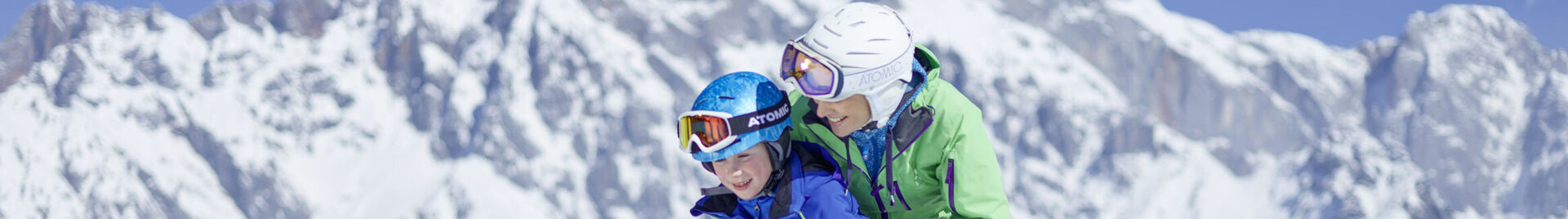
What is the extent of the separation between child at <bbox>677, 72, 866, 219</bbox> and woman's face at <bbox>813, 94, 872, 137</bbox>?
0.22m

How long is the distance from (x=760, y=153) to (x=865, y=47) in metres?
0.87

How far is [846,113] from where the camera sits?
819 cm

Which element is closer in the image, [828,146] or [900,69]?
[900,69]

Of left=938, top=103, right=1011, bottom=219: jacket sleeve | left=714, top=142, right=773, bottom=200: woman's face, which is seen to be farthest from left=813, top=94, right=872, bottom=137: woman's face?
left=938, top=103, right=1011, bottom=219: jacket sleeve

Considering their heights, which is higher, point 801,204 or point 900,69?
point 900,69

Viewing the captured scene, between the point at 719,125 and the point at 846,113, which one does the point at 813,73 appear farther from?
the point at 719,125

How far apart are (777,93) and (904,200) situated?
3.85ft

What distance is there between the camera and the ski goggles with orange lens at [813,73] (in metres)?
7.87

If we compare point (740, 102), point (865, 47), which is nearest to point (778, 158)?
point (740, 102)

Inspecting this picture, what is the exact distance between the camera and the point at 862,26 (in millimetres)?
7938

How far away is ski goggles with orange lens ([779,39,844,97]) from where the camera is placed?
7867 millimetres

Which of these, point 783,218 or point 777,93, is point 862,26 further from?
point 783,218

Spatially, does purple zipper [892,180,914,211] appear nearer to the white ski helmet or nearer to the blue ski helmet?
the white ski helmet

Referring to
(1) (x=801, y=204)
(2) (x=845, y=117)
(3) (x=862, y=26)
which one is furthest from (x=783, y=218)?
(3) (x=862, y=26)
